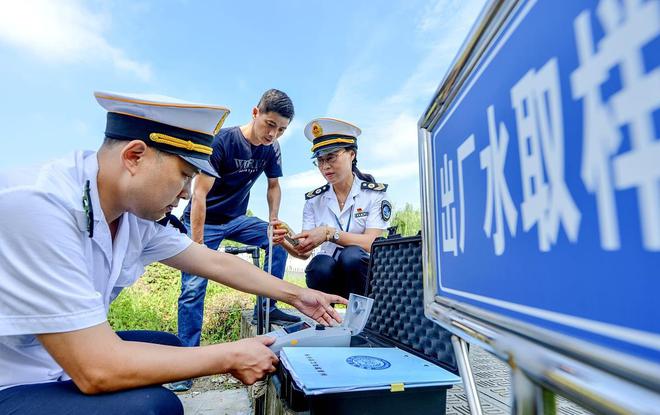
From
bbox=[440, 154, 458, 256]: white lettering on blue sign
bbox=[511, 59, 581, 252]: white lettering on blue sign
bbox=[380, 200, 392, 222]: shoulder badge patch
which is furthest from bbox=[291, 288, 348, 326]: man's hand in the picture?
bbox=[511, 59, 581, 252]: white lettering on blue sign

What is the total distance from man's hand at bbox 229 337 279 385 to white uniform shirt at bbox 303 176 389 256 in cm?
150

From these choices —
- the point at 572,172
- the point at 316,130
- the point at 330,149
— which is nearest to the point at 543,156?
the point at 572,172

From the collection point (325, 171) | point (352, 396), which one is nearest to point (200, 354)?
point (352, 396)

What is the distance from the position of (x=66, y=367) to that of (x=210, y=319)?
11.5ft

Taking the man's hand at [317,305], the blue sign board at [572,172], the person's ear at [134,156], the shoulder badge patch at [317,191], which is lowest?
the man's hand at [317,305]

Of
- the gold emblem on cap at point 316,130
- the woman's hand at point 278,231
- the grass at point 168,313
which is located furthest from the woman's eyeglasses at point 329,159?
the grass at point 168,313

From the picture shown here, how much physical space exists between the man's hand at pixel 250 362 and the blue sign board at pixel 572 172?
84 centimetres

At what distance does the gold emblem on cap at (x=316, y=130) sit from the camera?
2793 millimetres

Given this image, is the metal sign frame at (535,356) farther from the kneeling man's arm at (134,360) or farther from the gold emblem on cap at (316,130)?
the gold emblem on cap at (316,130)

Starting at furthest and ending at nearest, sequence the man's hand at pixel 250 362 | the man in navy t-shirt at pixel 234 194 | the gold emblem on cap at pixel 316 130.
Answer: the gold emblem on cap at pixel 316 130, the man in navy t-shirt at pixel 234 194, the man's hand at pixel 250 362

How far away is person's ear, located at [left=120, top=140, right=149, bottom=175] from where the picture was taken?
3.69 ft

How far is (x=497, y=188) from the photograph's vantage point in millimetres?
349

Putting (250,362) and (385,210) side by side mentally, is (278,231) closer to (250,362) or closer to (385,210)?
(385,210)

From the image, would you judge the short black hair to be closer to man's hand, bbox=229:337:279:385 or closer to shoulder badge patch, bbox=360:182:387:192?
shoulder badge patch, bbox=360:182:387:192
